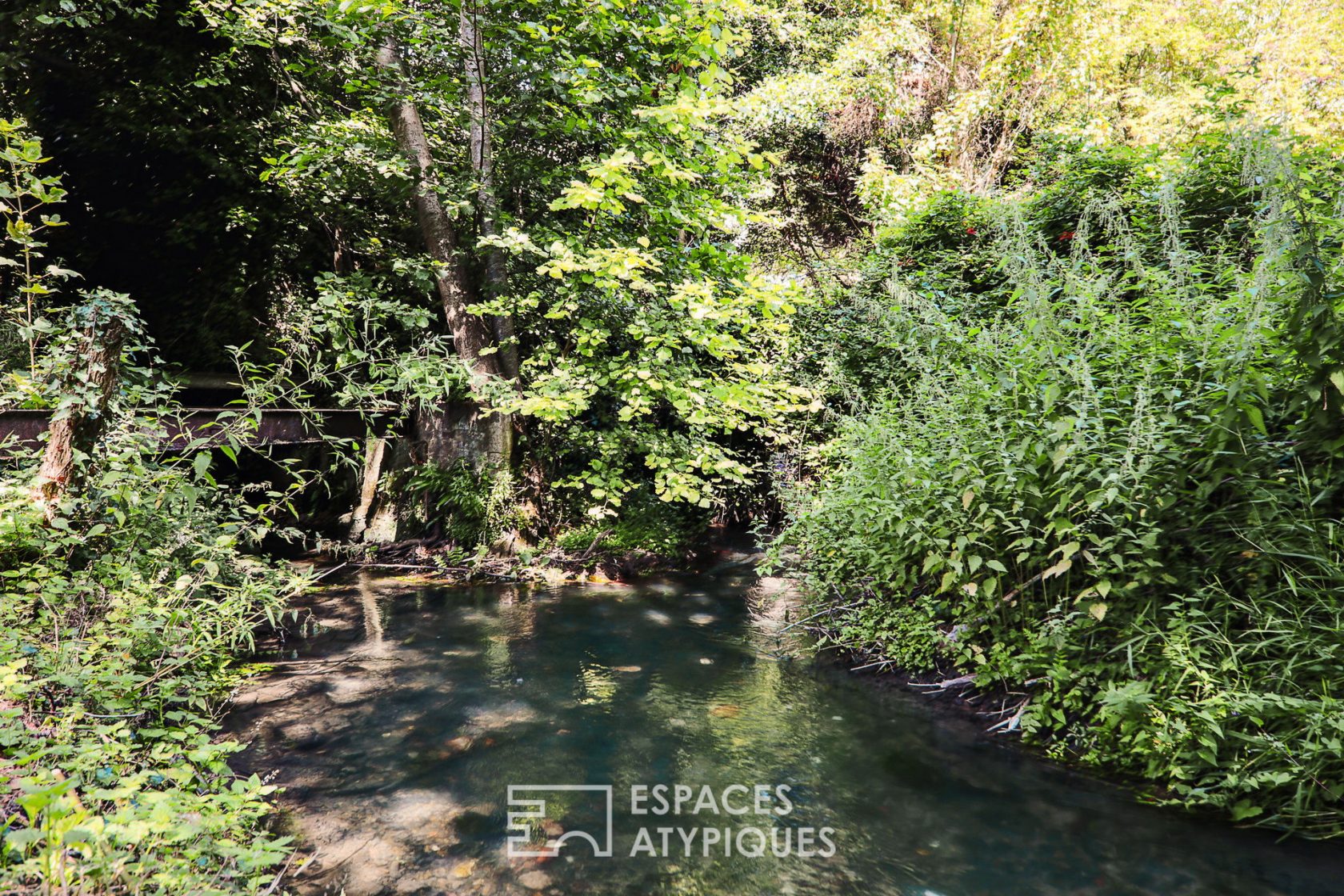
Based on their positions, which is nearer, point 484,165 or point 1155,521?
point 1155,521

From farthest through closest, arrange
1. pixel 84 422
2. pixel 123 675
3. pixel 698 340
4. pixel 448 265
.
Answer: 1. pixel 448 265
2. pixel 698 340
3. pixel 84 422
4. pixel 123 675

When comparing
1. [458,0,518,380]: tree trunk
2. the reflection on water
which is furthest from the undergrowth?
[458,0,518,380]: tree trunk

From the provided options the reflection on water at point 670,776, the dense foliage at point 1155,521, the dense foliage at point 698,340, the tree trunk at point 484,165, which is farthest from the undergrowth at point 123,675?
the tree trunk at point 484,165

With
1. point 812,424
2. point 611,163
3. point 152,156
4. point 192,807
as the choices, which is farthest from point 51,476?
point 812,424

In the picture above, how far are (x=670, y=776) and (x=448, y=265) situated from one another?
6820 millimetres

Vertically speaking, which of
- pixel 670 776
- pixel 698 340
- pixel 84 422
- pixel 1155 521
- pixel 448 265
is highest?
pixel 448 265

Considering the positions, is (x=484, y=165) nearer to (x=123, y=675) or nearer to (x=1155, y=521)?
(x=123, y=675)

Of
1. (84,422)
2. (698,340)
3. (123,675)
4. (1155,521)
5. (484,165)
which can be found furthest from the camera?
(484,165)

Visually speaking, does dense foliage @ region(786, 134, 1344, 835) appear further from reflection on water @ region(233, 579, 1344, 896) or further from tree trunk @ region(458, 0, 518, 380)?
tree trunk @ region(458, 0, 518, 380)

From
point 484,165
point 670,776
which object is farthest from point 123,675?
point 484,165

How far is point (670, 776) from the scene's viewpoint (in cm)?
368

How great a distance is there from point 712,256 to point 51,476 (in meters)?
6.28

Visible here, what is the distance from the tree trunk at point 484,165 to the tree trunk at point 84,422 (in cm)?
422

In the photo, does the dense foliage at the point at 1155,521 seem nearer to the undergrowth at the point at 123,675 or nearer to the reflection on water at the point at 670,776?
the reflection on water at the point at 670,776
